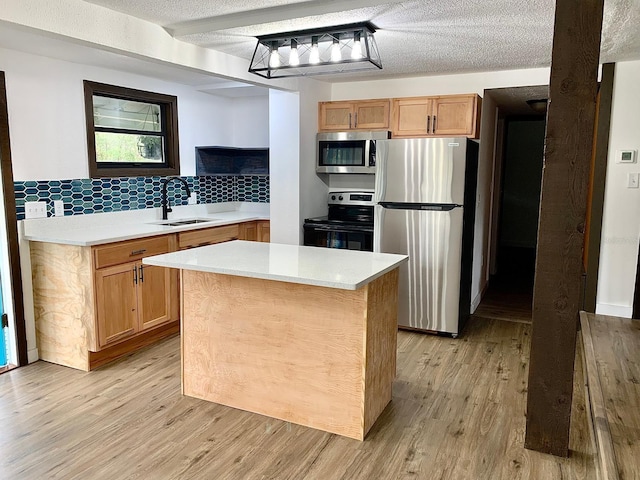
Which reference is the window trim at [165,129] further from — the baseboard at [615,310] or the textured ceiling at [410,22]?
the baseboard at [615,310]

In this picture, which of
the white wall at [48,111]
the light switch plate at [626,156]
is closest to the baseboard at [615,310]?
the light switch plate at [626,156]

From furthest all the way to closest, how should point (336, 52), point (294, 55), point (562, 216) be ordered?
point (294, 55), point (336, 52), point (562, 216)

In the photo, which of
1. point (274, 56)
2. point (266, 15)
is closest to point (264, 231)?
point (274, 56)

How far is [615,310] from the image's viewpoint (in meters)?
4.01

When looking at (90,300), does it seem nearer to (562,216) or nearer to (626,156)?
(562,216)

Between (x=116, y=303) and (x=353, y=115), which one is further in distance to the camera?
(x=353, y=115)

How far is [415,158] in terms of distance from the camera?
3938 mm

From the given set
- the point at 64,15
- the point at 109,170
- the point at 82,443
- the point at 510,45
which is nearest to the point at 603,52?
the point at 510,45

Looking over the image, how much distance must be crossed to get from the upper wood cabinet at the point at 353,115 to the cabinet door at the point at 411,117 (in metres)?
0.09

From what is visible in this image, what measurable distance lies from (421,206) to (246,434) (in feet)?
7.46

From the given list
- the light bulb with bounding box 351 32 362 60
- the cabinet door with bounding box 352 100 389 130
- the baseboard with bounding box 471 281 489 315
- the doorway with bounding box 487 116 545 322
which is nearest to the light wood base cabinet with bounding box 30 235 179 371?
the light bulb with bounding box 351 32 362 60

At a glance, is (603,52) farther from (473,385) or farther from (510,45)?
(473,385)

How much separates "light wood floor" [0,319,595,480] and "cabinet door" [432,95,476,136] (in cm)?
195

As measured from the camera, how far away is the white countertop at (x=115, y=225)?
331 centimetres
